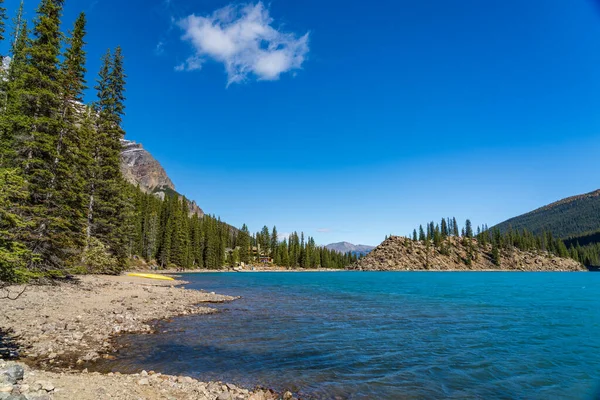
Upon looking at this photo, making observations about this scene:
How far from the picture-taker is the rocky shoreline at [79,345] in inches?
323

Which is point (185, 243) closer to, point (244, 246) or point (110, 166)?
point (244, 246)

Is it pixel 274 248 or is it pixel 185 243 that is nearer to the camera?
pixel 185 243

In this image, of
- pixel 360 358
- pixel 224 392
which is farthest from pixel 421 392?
pixel 224 392

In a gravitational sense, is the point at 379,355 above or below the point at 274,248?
below

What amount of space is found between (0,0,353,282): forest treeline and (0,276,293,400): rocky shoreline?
273 centimetres

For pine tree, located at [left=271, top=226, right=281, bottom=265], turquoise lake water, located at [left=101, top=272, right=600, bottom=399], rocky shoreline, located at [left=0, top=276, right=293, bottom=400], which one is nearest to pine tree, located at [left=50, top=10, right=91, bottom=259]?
rocky shoreline, located at [left=0, top=276, right=293, bottom=400]

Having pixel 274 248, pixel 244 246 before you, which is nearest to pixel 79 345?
pixel 244 246

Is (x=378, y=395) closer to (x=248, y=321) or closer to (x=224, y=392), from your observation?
(x=224, y=392)

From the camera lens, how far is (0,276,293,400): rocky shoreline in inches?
323

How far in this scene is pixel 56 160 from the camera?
85.6 feet

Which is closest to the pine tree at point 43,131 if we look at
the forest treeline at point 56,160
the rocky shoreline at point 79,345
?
the forest treeline at point 56,160

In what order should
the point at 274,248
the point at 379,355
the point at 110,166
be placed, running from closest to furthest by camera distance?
the point at 379,355 → the point at 110,166 → the point at 274,248

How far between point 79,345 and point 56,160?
61.4ft

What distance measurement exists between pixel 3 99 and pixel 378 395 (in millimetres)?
41708
